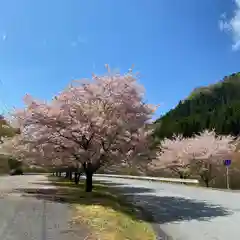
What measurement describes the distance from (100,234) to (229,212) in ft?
29.0

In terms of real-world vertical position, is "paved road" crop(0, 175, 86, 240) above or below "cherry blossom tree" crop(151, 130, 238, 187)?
below

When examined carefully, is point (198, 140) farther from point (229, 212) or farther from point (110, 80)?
point (229, 212)

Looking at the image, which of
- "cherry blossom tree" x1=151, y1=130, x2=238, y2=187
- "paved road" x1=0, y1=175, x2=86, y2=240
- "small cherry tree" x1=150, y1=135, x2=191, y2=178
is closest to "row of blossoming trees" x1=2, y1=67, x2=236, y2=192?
"paved road" x1=0, y1=175, x2=86, y2=240

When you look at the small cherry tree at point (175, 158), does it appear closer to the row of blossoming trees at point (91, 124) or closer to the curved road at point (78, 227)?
the row of blossoming trees at point (91, 124)

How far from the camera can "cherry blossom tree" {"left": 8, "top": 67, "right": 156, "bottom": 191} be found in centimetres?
2394

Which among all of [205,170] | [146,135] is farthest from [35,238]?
[205,170]

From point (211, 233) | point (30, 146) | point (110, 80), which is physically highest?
point (110, 80)

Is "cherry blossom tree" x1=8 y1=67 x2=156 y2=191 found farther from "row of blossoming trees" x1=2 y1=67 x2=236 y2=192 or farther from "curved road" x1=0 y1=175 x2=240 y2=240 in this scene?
"curved road" x1=0 y1=175 x2=240 y2=240

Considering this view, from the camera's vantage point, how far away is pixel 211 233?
12.2 m

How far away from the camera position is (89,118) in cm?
2389

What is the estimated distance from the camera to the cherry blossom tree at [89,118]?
23938mm

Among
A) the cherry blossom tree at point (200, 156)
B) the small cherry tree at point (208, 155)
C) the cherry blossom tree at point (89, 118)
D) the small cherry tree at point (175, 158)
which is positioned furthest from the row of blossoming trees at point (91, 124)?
the small cherry tree at point (175, 158)

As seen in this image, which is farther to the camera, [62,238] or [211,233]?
[211,233]

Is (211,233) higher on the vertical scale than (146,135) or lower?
lower
